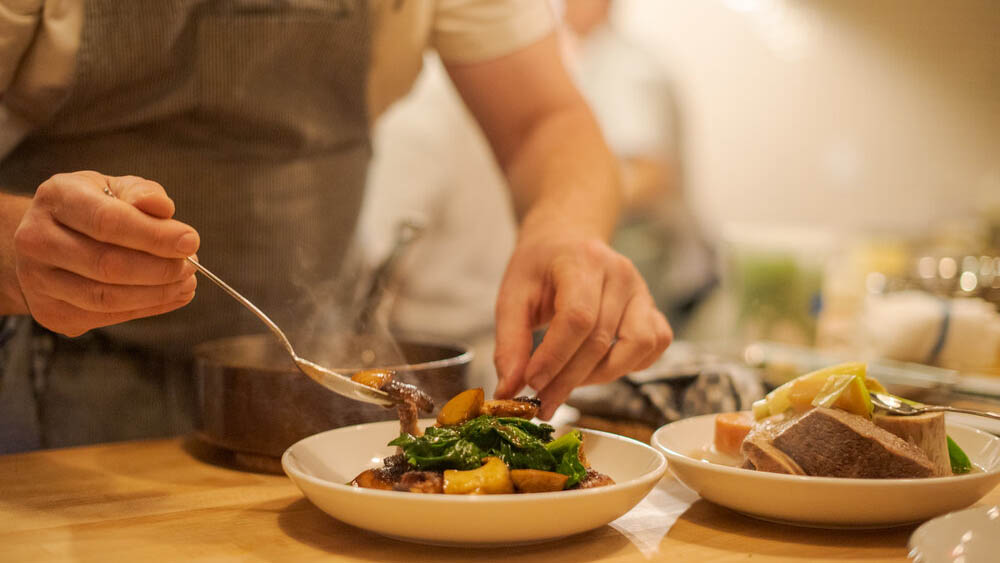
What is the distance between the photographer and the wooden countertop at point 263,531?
93 cm

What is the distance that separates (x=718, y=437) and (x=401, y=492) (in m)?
0.52

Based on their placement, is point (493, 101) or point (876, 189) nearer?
point (493, 101)

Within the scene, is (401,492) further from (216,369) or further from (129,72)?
(129,72)

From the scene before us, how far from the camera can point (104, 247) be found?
98 cm

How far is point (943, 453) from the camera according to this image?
1.06m

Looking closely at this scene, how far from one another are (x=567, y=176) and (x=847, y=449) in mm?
826

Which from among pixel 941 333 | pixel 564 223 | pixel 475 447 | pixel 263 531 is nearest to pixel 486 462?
pixel 475 447

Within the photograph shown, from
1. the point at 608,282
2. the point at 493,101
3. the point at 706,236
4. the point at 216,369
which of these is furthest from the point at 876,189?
the point at 216,369

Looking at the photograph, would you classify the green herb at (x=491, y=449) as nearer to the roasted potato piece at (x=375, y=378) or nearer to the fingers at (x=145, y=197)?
the roasted potato piece at (x=375, y=378)

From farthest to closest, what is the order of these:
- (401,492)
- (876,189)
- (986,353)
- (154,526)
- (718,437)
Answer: (876,189)
(986,353)
(718,437)
(154,526)
(401,492)

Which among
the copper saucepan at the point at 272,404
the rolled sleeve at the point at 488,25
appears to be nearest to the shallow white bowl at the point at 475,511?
the copper saucepan at the point at 272,404

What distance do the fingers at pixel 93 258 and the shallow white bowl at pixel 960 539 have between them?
815 mm

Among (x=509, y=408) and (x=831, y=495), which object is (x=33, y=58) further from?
(x=831, y=495)

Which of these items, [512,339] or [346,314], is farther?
[346,314]
